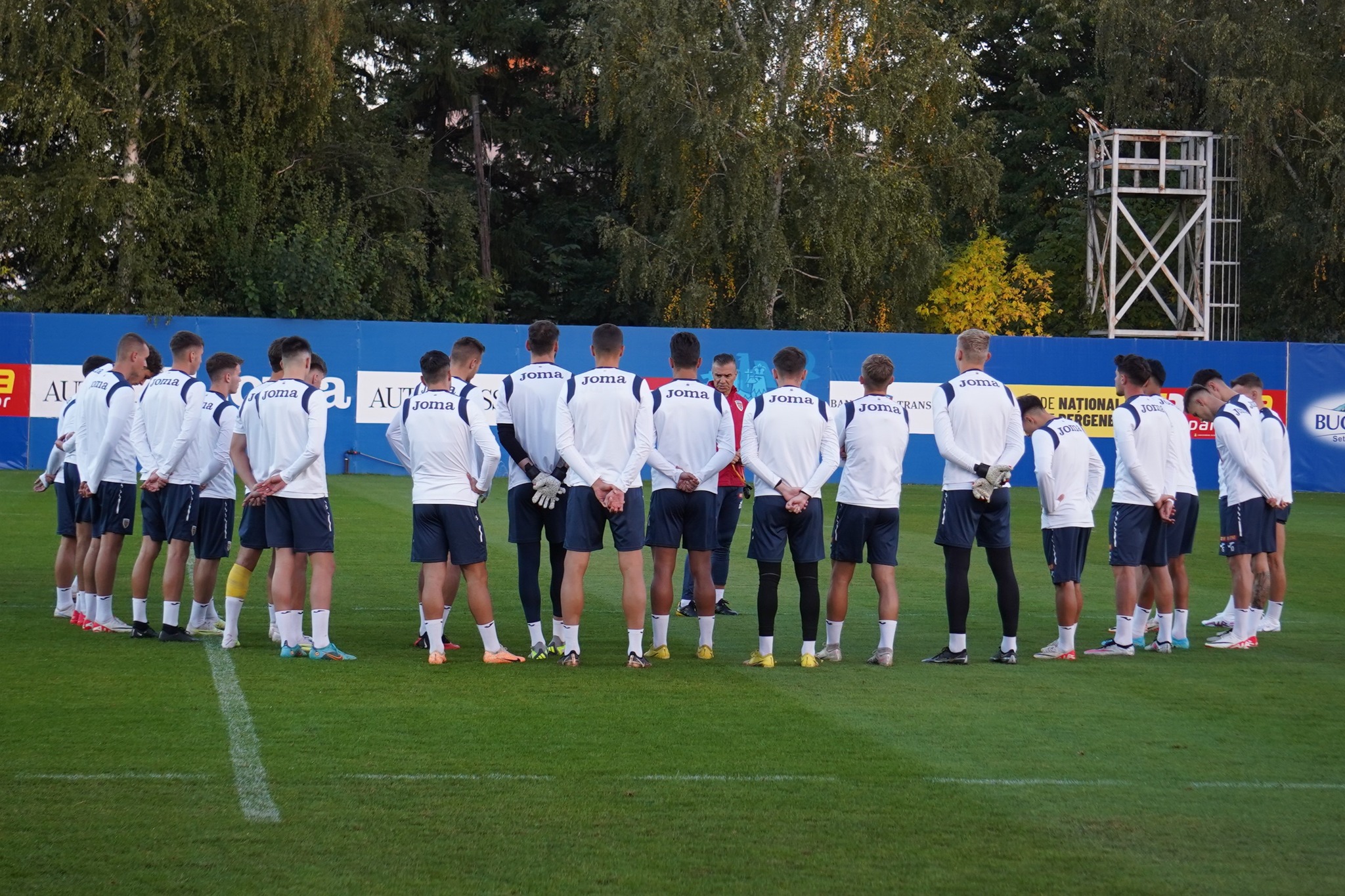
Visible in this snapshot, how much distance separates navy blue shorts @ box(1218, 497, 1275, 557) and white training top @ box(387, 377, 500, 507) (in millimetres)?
5564

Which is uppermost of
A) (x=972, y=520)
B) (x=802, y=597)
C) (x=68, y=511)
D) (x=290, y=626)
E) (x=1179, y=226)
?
(x=1179, y=226)

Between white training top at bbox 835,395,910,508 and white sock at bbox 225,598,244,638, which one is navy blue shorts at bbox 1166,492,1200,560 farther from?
white sock at bbox 225,598,244,638

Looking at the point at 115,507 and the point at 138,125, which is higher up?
the point at 138,125

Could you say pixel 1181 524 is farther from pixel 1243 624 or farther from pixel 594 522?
pixel 594 522

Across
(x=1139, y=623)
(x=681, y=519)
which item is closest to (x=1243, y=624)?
(x=1139, y=623)

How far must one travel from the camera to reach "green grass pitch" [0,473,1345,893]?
508 cm

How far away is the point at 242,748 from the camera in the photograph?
6.61 meters

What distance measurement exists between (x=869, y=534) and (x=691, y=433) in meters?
1.27

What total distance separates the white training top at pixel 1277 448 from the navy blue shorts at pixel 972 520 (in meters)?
2.87

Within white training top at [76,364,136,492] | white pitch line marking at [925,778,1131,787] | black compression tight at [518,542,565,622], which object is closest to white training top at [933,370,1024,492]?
black compression tight at [518,542,565,622]

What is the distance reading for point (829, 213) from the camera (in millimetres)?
35062

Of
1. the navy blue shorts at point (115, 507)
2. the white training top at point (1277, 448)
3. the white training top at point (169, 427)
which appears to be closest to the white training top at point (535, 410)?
the white training top at point (169, 427)

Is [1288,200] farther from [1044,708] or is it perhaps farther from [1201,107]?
[1044,708]

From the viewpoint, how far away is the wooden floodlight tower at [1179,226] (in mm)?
36250
